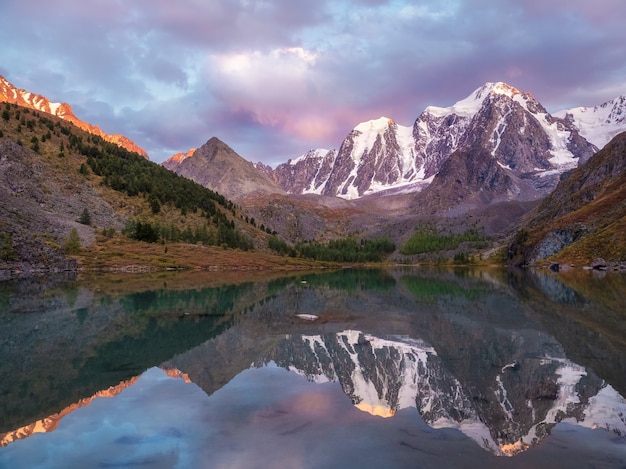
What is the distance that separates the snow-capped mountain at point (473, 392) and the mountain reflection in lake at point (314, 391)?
0.09 m

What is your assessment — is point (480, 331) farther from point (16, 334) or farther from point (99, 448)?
point (16, 334)

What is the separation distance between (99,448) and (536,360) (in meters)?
22.3

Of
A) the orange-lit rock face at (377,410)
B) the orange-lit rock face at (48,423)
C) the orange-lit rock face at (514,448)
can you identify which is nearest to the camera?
the orange-lit rock face at (514,448)

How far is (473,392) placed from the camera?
21.2 metres

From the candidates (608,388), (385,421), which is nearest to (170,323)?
(385,421)

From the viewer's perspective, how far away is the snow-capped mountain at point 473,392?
17.1m

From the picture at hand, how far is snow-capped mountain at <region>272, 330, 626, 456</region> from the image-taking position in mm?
17094

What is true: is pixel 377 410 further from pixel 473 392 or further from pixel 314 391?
pixel 473 392

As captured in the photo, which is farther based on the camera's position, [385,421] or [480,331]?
[480,331]

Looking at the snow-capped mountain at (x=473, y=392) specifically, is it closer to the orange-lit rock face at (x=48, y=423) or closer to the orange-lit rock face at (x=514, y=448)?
the orange-lit rock face at (x=514, y=448)

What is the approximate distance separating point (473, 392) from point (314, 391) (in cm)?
690

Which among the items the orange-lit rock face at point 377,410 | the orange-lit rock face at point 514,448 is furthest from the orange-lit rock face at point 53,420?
the orange-lit rock face at point 514,448

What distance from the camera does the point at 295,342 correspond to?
34.0 m

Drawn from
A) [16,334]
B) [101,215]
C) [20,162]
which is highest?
[20,162]
